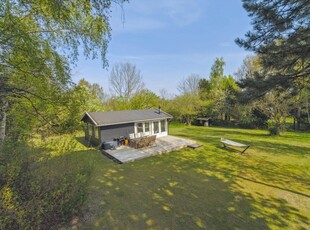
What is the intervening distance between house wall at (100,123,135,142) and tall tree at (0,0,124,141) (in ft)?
19.7

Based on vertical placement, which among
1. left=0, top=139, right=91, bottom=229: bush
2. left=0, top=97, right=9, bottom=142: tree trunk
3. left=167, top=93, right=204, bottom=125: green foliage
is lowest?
left=0, top=139, right=91, bottom=229: bush

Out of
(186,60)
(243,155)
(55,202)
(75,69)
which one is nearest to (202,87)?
(186,60)

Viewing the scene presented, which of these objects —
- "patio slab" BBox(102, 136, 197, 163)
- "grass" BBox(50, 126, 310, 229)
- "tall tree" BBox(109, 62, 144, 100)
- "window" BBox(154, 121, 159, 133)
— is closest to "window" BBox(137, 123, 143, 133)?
"window" BBox(154, 121, 159, 133)

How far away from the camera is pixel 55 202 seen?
11.0 ft

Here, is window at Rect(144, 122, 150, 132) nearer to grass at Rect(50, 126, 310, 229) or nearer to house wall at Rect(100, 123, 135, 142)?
house wall at Rect(100, 123, 135, 142)

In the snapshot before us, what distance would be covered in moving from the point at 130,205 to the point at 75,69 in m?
4.29

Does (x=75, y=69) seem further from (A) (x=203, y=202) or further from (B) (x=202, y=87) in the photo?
(B) (x=202, y=87)

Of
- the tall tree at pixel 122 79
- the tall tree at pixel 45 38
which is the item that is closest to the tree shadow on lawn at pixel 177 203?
the tall tree at pixel 45 38

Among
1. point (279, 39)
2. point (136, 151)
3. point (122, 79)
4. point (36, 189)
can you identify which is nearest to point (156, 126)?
point (136, 151)

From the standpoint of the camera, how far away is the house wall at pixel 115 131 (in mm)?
10945

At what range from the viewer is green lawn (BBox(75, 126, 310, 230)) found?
3975 mm

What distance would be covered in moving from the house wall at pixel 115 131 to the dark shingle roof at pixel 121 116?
0.37 m

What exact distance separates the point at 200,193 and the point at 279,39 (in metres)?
5.74

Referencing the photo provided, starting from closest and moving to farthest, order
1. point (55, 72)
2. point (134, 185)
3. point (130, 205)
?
point (55, 72) < point (130, 205) < point (134, 185)
